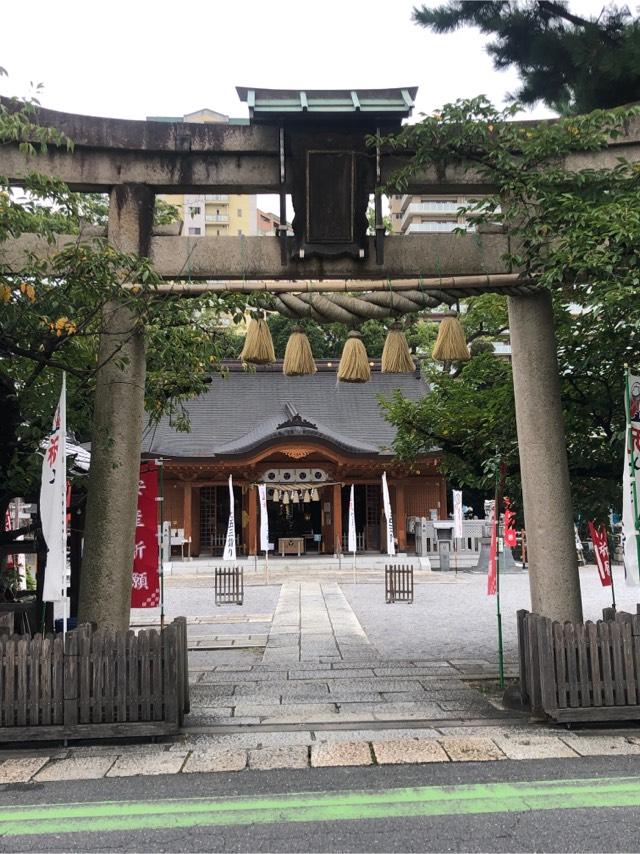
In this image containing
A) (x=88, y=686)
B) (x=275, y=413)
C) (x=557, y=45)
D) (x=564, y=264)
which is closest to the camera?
(x=88, y=686)

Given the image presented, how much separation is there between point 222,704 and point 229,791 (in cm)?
240

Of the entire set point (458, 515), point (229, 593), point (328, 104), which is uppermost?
point (328, 104)

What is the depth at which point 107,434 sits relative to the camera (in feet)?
22.4

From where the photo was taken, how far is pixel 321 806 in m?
4.34

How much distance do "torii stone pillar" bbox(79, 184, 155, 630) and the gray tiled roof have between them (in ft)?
59.2

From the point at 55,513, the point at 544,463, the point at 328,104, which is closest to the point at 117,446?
the point at 55,513

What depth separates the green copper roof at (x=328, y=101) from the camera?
21.9ft

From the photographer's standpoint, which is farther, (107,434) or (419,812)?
(107,434)

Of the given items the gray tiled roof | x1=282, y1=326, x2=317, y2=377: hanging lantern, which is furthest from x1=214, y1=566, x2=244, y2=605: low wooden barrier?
the gray tiled roof

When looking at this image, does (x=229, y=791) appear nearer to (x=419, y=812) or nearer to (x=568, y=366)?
(x=419, y=812)

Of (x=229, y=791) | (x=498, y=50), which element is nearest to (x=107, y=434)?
(x=229, y=791)

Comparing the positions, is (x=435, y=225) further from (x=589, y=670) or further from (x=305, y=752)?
(x=305, y=752)

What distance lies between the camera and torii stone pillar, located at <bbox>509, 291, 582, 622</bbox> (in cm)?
671

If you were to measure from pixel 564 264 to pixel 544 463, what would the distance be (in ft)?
5.96
